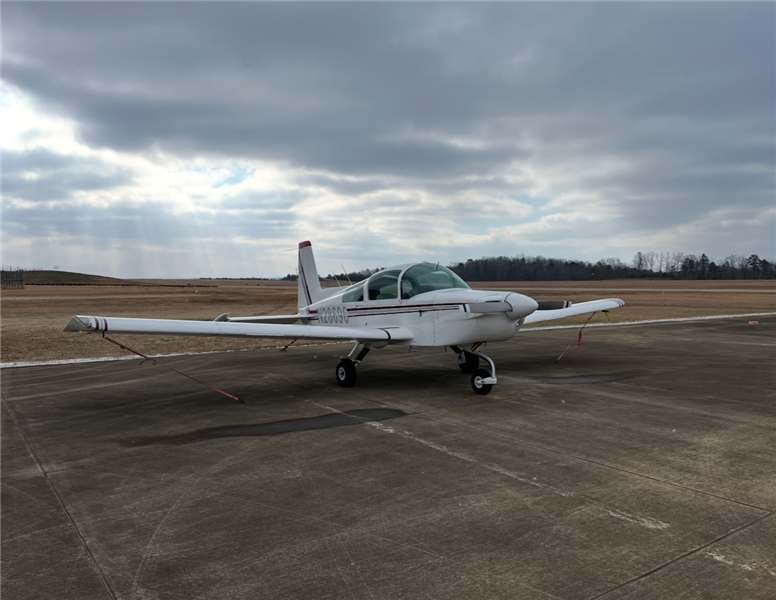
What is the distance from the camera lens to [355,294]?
10.9 meters

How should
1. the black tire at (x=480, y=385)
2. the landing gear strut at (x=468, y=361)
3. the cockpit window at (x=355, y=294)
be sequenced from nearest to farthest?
the black tire at (x=480, y=385) → the landing gear strut at (x=468, y=361) → the cockpit window at (x=355, y=294)

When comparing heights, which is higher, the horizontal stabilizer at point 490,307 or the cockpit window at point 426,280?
the cockpit window at point 426,280

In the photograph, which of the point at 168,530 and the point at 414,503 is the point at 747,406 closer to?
the point at 414,503

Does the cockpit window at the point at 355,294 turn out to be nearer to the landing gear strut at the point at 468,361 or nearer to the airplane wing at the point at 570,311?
the landing gear strut at the point at 468,361

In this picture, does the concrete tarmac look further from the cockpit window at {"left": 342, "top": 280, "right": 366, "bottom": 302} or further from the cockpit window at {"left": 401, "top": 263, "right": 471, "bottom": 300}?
the cockpit window at {"left": 342, "top": 280, "right": 366, "bottom": 302}

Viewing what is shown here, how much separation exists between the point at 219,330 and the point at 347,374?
2739 mm

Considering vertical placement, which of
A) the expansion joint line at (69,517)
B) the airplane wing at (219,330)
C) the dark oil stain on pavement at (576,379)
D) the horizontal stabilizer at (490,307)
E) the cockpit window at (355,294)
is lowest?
the expansion joint line at (69,517)

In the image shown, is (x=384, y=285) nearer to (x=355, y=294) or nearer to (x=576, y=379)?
(x=355, y=294)

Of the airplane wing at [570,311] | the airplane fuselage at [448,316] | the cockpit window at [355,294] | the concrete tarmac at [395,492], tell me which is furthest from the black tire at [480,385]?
the airplane wing at [570,311]

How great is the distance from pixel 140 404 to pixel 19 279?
99982 mm

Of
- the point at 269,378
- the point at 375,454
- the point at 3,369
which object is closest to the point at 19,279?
the point at 3,369

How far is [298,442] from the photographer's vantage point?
6277mm

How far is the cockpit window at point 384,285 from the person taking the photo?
10023 mm

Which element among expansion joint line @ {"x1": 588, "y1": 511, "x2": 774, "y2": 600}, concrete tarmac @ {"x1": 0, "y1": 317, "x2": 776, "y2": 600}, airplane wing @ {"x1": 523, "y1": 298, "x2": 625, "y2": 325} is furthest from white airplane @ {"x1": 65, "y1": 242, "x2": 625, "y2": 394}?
expansion joint line @ {"x1": 588, "y1": 511, "x2": 774, "y2": 600}
